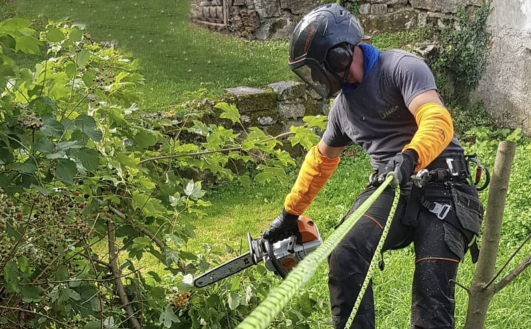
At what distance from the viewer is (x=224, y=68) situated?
8.86 m

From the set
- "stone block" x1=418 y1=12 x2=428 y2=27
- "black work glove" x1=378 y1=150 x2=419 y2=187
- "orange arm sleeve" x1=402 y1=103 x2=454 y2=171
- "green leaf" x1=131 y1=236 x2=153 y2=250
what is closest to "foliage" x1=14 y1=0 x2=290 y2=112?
"stone block" x1=418 y1=12 x2=428 y2=27

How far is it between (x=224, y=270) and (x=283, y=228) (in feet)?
1.29

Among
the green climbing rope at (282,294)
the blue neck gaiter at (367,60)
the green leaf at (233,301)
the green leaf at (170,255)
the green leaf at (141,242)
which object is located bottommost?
the green leaf at (233,301)

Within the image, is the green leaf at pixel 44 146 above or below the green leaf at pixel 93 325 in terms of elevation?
above

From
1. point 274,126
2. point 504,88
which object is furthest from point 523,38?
point 274,126

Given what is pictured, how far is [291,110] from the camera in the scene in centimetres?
759

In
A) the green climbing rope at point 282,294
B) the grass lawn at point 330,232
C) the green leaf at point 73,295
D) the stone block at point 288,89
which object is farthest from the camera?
the stone block at point 288,89

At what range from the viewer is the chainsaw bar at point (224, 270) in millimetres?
2432

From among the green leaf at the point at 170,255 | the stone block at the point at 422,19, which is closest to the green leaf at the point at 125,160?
the green leaf at the point at 170,255

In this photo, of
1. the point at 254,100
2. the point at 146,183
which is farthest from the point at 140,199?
the point at 254,100

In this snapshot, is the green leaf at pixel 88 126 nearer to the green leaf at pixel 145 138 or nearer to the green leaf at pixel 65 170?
the green leaf at pixel 65 170

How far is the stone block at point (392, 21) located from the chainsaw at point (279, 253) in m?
7.58

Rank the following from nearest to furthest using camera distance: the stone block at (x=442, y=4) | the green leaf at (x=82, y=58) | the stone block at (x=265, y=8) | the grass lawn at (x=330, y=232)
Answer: the green leaf at (x=82, y=58) < the grass lawn at (x=330, y=232) < the stone block at (x=442, y=4) < the stone block at (x=265, y=8)

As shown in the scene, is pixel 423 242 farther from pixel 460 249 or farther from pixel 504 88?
pixel 504 88
